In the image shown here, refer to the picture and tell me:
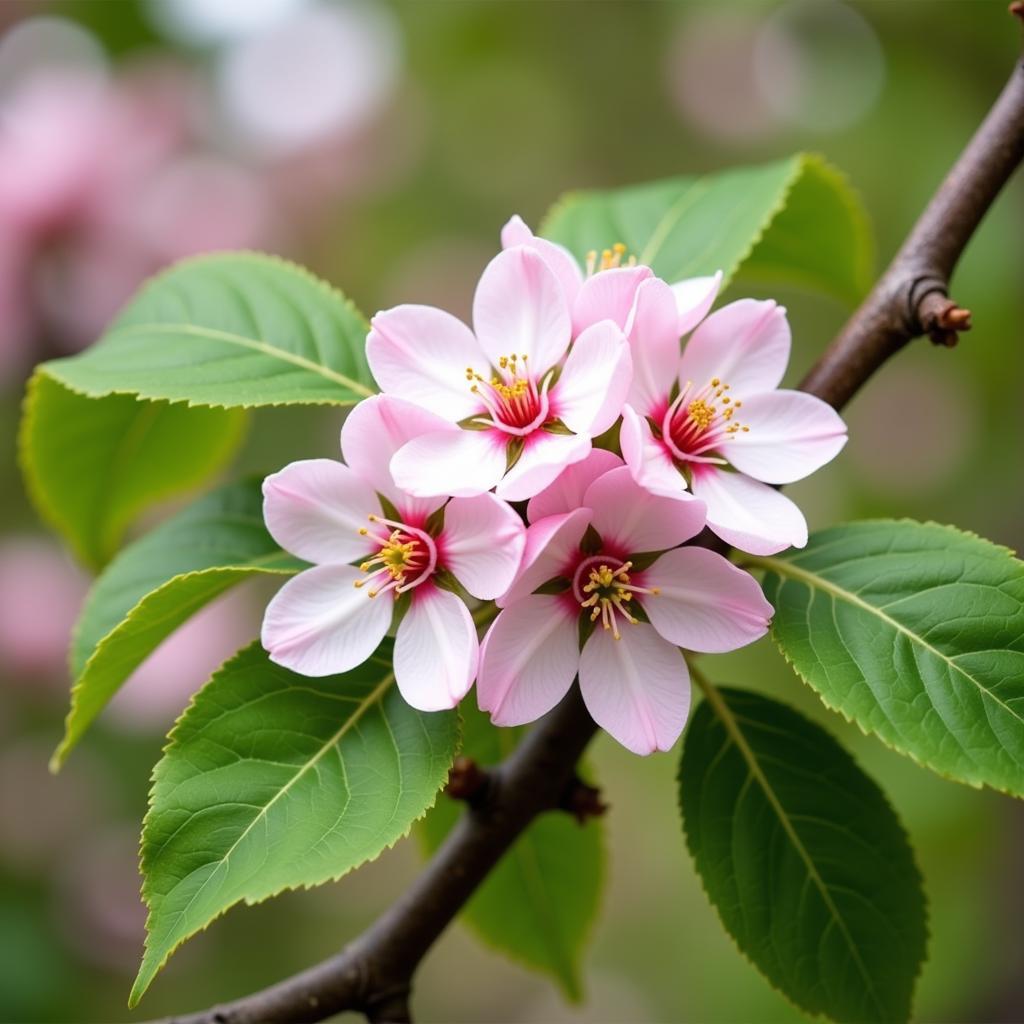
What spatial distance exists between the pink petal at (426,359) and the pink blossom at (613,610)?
0.11 m

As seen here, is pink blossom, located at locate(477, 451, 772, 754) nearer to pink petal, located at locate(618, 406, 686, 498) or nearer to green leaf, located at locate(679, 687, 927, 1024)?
pink petal, located at locate(618, 406, 686, 498)

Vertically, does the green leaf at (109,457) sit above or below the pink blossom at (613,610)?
below

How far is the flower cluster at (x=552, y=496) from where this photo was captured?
64 cm

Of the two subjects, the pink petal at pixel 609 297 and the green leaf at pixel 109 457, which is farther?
the green leaf at pixel 109 457

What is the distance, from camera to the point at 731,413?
0.72 m

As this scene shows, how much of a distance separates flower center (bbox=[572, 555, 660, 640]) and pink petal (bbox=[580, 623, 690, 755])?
1 cm

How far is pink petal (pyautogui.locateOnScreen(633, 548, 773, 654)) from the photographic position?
646 millimetres

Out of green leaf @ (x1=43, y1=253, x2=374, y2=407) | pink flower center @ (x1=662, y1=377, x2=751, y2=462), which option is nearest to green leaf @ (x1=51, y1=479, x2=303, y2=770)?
green leaf @ (x1=43, y1=253, x2=374, y2=407)

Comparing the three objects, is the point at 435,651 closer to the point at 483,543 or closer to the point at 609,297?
the point at 483,543

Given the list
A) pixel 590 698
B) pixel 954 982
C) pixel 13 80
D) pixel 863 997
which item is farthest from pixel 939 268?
pixel 13 80

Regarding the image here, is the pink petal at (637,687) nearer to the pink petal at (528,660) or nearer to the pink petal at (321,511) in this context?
the pink petal at (528,660)

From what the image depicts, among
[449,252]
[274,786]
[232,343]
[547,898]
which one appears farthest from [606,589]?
[449,252]

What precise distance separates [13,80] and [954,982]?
2667mm

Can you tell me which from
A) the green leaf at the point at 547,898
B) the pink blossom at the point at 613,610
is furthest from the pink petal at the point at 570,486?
the green leaf at the point at 547,898
